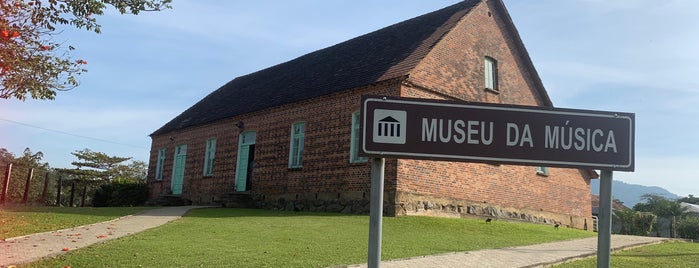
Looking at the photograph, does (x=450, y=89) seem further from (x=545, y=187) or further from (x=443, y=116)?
(x=443, y=116)

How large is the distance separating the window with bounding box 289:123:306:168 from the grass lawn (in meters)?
3.97

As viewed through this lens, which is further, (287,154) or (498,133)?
(287,154)

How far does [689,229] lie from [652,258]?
2012 centimetres

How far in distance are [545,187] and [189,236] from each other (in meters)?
14.7

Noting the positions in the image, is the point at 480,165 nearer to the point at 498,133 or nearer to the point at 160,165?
the point at 498,133

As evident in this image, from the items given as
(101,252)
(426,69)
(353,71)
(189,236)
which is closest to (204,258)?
(101,252)

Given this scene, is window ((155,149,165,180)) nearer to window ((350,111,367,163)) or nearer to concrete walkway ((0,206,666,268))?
window ((350,111,367,163))

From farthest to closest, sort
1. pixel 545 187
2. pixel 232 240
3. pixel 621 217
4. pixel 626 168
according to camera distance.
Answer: pixel 621 217
pixel 545 187
pixel 232 240
pixel 626 168

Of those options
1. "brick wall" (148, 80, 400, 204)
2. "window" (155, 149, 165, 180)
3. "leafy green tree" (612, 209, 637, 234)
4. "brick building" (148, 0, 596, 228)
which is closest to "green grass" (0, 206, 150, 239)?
"brick wall" (148, 80, 400, 204)

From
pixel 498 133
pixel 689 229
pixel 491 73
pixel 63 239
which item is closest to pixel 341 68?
pixel 491 73

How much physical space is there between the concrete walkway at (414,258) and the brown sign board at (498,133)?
4669 mm

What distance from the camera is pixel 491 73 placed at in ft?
65.4

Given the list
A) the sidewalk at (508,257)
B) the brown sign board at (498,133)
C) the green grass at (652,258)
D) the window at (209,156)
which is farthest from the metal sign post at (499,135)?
the window at (209,156)

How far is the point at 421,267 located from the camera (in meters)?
7.87
